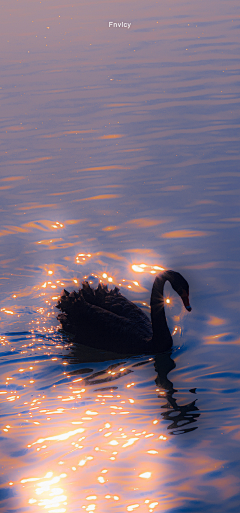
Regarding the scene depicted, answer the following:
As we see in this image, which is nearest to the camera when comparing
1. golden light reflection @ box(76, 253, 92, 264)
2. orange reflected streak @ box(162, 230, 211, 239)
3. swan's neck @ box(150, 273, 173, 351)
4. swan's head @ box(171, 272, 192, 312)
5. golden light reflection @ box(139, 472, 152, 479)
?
golden light reflection @ box(139, 472, 152, 479)

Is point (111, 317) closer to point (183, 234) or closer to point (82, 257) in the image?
point (82, 257)

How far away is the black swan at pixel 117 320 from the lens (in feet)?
24.9

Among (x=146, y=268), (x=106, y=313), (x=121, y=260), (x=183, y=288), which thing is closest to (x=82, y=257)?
(x=121, y=260)

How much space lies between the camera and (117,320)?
7895 mm

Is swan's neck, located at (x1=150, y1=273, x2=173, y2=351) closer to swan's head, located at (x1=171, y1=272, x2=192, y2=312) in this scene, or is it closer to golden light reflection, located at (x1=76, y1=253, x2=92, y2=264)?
swan's head, located at (x1=171, y1=272, x2=192, y2=312)

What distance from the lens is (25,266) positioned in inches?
384

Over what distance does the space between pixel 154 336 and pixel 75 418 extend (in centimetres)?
160

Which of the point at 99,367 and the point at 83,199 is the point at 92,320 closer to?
the point at 99,367

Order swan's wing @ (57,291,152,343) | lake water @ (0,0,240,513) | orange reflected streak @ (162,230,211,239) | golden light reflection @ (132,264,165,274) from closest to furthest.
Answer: lake water @ (0,0,240,513), swan's wing @ (57,291,152,343), golden light reflection @ (132,264,165,274), orange reflected streak @ (162,230,211,239)

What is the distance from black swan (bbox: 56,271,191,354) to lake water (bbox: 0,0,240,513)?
0.57ft

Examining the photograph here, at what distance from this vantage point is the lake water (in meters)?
5.68

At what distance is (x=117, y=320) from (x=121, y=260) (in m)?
1.86

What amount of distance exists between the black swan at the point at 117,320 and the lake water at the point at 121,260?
17 cm

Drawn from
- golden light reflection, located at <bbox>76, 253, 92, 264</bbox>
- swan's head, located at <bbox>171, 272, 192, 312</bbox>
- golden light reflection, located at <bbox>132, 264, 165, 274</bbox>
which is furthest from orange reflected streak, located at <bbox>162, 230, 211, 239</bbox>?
swan's head, located at <bbox>171, 272, 192, 312</bbox>
